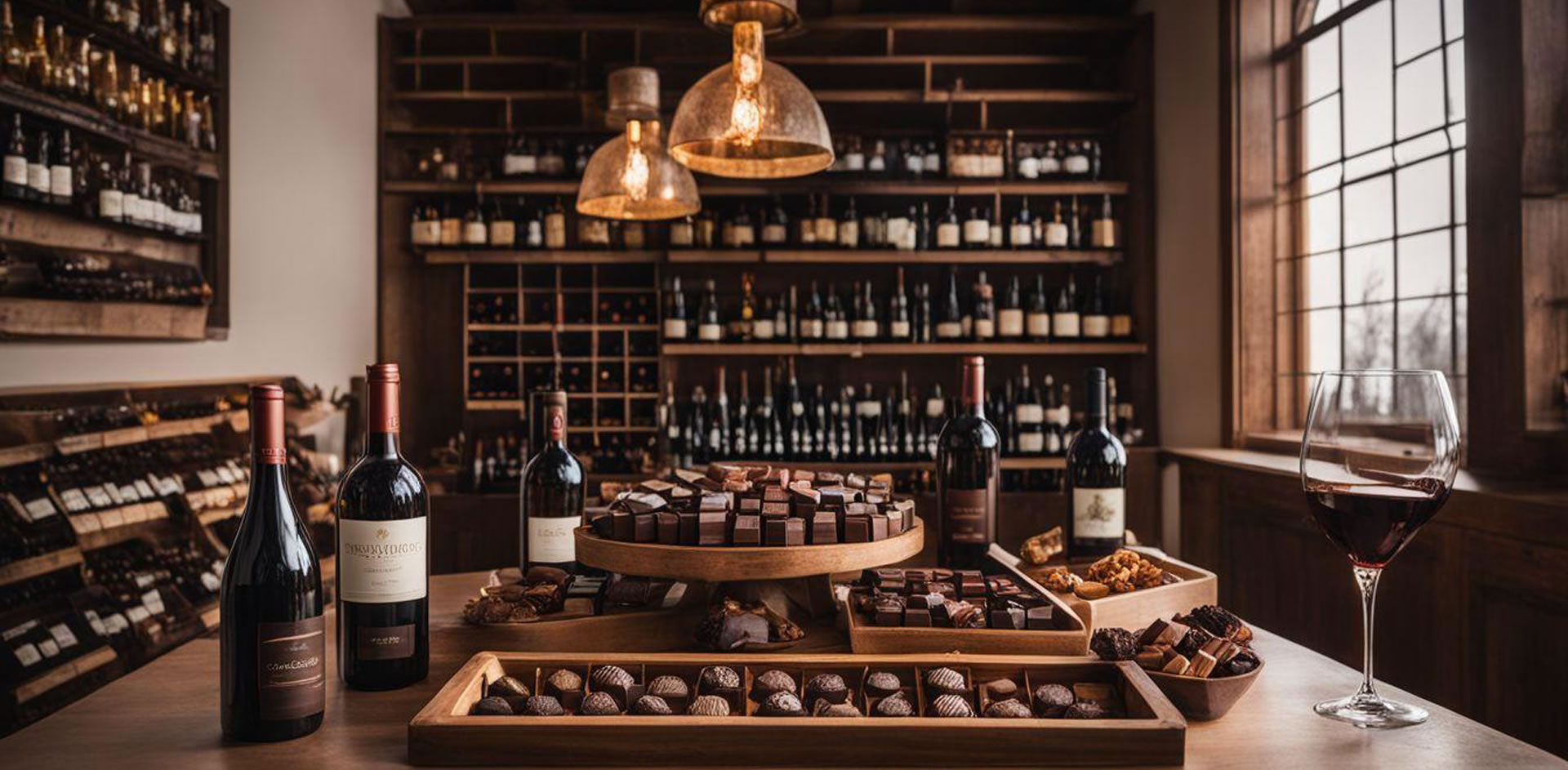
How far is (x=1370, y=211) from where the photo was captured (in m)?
3.50

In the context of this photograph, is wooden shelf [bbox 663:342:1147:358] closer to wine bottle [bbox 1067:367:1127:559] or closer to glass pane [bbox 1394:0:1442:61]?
glass pane [bbox 1394:0:1442:61]

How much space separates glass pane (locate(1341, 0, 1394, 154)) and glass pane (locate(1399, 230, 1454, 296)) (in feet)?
1.36

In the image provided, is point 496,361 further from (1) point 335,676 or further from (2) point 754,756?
(2) point 754,756

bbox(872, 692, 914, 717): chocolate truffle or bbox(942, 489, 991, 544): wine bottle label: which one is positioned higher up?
bbox(942, 489, 991, 544): wine bottle label

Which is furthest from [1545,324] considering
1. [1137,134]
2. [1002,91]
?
[1002,91]

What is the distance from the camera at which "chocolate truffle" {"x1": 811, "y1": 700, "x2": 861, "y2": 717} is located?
0.97 meters

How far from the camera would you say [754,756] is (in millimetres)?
937

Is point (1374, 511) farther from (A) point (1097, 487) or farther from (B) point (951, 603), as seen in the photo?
(A) point (1097, 487)

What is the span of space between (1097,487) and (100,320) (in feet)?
8.84

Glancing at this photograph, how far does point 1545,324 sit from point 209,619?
12.9 ft

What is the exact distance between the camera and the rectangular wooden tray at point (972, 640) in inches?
45.9

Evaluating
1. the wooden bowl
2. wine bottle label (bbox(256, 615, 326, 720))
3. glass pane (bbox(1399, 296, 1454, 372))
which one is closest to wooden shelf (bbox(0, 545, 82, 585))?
wine bottle label (bbox(256, 615, 326, 720))

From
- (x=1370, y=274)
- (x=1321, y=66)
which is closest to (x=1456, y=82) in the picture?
(x=1370, y=274)

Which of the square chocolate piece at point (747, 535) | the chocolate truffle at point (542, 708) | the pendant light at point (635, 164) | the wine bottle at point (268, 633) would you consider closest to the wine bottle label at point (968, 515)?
the square chocolate piece at point (747, 535)
